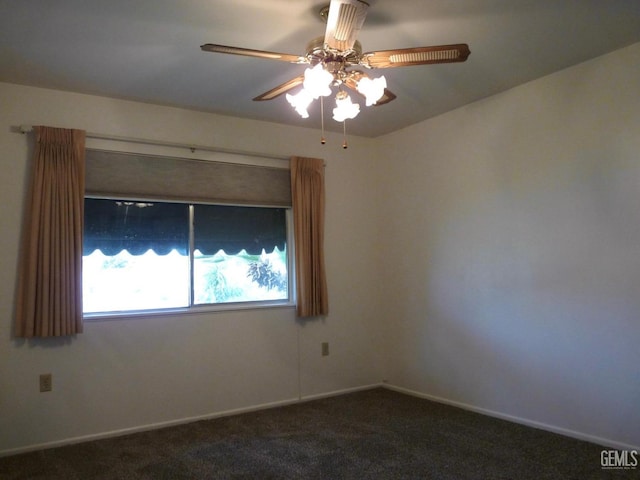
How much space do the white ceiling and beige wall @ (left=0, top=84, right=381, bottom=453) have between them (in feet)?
0.79

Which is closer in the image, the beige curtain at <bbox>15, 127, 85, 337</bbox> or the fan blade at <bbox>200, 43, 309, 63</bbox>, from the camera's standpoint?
the fan blade at <bbox>200, 43, 309, 63</bbox>

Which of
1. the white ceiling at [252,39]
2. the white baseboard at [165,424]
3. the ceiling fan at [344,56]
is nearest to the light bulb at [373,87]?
the ceiling fan at [344,56]

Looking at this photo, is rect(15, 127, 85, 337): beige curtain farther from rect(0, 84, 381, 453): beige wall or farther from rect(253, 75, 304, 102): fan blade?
rect(253, 75, 304, 102): fan blade

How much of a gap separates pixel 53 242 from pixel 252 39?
1.90m

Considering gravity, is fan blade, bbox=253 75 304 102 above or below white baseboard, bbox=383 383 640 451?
above

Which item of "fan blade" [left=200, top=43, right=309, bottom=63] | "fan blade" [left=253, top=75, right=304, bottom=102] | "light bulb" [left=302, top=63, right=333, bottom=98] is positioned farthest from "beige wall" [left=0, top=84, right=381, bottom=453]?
"light bulb" [left=302, top=63, right=333, bottom=98]

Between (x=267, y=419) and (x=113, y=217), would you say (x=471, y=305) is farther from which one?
(x=113, y=217)

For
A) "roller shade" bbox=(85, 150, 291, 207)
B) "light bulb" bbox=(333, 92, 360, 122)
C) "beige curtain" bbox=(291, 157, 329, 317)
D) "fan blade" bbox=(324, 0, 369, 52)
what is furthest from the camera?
"beige curtain" bbox=(291, 157, 329, 317)

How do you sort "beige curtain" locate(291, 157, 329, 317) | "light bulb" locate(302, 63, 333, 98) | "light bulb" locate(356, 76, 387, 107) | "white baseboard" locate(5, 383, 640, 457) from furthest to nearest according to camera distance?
"beige curtain" locate(291, 157, 329, 317) < "white baseboard" locate(5, 383, 640, 457) < "light bulb" locate(356, 76, 387, 107) < "light bulb" locate(302, 63, 333, 98)

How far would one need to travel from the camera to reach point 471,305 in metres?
3.66

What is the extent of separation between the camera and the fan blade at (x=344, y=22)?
6.07 ft

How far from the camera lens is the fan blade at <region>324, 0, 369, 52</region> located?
6.07ft

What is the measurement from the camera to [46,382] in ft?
10.0

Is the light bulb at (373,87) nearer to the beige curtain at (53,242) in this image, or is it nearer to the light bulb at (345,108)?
the light bulb at (345,108)
